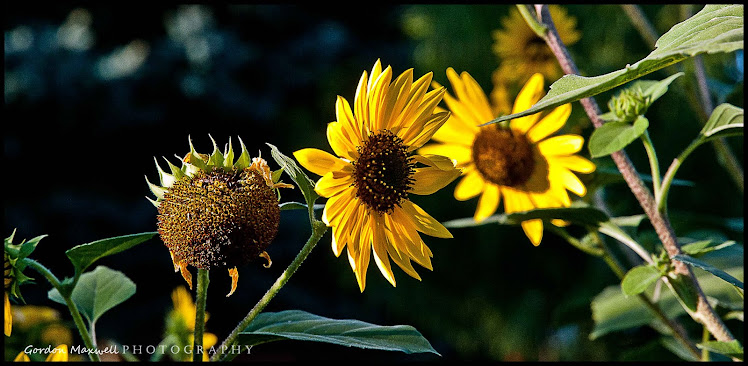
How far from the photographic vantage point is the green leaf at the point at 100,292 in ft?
1.46

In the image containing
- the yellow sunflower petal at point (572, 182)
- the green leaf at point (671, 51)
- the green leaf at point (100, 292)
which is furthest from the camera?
the yellow sunflower petal at point (572, 182)

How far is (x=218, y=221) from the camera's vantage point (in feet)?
1.06

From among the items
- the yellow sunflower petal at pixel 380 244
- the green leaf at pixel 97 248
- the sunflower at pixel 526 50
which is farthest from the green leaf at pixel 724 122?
the sunflower at pixel 526 50

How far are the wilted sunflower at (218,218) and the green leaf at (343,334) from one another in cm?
4

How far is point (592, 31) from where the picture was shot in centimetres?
223

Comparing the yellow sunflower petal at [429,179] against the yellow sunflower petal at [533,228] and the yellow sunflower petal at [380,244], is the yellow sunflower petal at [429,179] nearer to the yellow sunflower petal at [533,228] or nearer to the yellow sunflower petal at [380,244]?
the yellow sunflower petal at [380,244]

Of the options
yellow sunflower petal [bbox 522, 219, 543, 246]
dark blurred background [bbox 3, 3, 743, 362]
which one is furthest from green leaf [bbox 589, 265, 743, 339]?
dark blurred background [bbox 3, 3, 743, 362]

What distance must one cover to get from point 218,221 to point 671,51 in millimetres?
210

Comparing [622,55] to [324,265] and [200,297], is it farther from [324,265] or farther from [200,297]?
[200,297]

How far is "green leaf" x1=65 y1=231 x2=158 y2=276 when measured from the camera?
0.35m

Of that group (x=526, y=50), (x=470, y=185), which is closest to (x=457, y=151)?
(x=470, y=185)

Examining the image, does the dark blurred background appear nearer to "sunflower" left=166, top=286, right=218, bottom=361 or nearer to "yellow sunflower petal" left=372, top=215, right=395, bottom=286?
"sunflower" left=166, top=286, right=218, bottom=361

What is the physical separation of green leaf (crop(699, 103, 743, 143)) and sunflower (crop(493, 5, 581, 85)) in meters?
0.64

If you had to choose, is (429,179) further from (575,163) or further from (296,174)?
(575,163)
